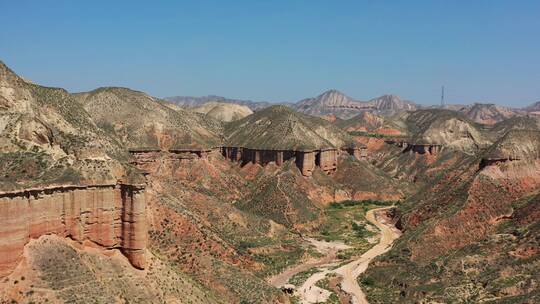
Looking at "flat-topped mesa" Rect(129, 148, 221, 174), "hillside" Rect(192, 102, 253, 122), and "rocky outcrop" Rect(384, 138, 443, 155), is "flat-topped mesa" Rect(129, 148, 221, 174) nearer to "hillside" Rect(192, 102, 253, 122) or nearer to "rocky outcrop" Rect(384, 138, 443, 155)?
"rocky outcrop" Rect(384, 138, 443, 155)

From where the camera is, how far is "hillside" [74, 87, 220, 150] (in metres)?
84.8

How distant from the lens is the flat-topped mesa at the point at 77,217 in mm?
28016

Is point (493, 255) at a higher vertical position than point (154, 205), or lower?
lower

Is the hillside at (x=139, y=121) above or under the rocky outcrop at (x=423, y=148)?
above

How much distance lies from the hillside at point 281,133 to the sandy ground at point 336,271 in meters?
25.8

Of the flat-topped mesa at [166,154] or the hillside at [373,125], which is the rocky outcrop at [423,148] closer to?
the hillside at [373,125]

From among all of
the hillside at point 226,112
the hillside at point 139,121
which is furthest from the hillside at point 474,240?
the hillside at point 226,112

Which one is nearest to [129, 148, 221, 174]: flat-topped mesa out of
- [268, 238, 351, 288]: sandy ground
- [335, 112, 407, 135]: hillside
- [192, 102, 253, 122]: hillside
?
[268, 238, 351, 288]: sandy ground

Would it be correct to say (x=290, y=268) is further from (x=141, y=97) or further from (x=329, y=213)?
(x=141, y=97)

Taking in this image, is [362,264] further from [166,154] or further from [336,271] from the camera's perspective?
[166,154]

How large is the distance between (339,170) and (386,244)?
33533mm

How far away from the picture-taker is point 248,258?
52156 millimetres

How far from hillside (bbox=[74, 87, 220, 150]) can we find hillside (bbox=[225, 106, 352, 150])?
351 inches

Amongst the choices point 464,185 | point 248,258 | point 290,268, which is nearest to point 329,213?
point 464,185
